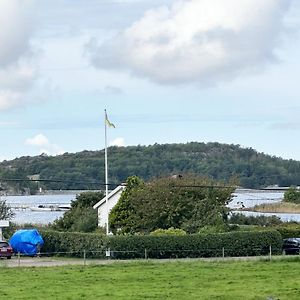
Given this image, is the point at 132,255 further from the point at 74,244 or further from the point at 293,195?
the point at 293,195

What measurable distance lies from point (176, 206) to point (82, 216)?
449 inches

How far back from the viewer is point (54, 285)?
35.1 metres

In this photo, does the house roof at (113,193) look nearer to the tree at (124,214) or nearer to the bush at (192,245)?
the tree at (124,214)

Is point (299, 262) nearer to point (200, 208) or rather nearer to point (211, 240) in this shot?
point (211, 240)

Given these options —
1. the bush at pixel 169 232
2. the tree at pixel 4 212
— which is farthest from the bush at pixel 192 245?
the tree at pixel 4 212

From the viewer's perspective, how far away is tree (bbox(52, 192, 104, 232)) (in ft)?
235

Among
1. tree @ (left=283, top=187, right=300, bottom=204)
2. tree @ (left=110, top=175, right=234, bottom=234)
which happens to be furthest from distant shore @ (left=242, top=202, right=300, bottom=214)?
tree @ (left=110, top=175, right=234, bottom=234)

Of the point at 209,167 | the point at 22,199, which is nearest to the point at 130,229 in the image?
the point at 209,167

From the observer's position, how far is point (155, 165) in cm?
11275

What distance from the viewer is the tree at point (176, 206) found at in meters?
64.3

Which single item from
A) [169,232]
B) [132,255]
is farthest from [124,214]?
[132,255]

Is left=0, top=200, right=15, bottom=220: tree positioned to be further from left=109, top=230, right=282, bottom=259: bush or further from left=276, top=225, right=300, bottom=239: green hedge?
left=276, top=225, right=300, bottom=239: green hedge

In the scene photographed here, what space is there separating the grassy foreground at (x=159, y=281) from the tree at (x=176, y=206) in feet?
53.1

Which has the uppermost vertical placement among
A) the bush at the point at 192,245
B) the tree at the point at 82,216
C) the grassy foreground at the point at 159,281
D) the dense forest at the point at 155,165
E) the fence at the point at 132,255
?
the dense forest at the point at 155,165
